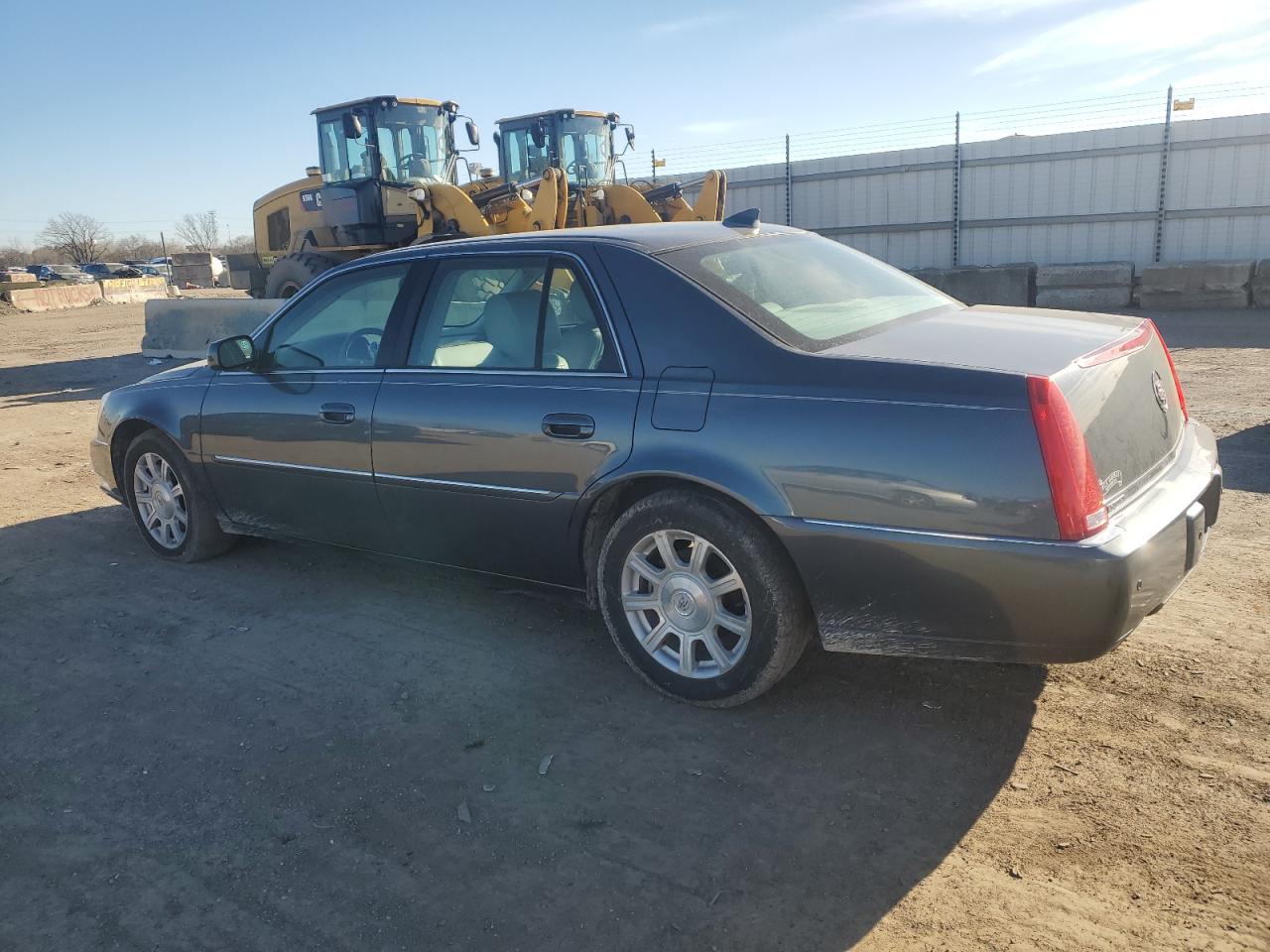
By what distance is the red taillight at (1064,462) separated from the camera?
2.69m

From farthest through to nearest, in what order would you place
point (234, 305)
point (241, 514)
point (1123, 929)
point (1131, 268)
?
point (1131, 268)
point (234, 305)
point (241, 514)
point (1123, 929)

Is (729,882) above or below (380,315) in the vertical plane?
below

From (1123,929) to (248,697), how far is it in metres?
2.99

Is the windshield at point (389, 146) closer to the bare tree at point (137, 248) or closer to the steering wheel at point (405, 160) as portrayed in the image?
the steering wheel at point (405, 160)

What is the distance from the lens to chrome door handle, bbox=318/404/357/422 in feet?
14.0

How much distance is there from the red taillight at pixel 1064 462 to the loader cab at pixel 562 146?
1303 centimetres

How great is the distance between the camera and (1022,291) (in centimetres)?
1603

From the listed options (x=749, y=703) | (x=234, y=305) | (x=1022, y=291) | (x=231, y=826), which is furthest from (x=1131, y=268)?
(x=231, y=826)

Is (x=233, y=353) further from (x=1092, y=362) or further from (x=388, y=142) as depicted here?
(x=388, y=142)

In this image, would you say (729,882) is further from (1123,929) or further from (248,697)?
(248,697)

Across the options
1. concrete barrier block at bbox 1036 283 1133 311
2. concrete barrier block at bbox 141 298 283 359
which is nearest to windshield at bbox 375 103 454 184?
Result: concrete barrier block at bbox 141 298 283 359

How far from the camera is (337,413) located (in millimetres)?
4312

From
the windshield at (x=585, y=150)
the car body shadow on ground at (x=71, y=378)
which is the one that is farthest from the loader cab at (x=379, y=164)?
the car body shadow on ground at (x=71, y=378)

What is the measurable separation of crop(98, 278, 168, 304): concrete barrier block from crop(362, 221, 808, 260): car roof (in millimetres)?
34631
